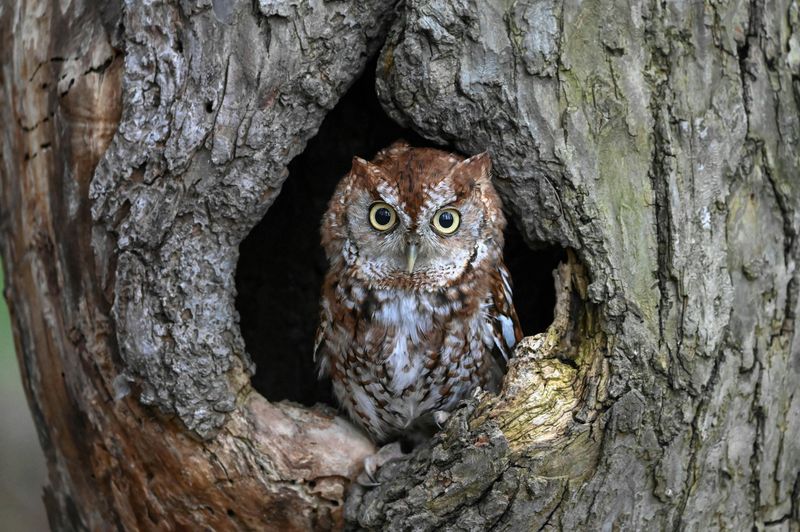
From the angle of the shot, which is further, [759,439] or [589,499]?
[759,439]

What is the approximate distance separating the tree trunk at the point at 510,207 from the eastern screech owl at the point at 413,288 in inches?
6.9

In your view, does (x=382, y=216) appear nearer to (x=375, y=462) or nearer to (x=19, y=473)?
(x=375, y=462)

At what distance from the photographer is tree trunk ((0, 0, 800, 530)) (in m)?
2.47

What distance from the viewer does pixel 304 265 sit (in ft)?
12.5

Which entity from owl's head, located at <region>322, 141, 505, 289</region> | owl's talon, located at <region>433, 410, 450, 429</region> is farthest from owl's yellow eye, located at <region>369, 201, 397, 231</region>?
owl's talon, located at <region>433, 410, 450, 429</region>

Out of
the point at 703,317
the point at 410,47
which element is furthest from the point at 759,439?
the point at 410,47

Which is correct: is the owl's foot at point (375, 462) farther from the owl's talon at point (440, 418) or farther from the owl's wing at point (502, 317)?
the owl's wing at point (502, 317)

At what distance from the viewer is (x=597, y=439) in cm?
247

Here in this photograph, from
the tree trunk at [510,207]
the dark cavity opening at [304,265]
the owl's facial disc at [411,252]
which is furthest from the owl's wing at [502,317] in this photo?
the dark cavity opening at [304,265]

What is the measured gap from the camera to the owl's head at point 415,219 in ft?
8.34

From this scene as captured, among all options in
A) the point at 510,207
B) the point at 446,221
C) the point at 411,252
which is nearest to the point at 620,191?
the point at 510,207

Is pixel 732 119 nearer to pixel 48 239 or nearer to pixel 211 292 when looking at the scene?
pixel 211 292

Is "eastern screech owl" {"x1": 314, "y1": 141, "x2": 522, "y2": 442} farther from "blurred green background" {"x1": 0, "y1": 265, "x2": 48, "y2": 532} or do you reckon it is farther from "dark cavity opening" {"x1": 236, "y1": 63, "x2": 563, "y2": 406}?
"blurred green background" {"x1": 0, "y1": 265, "x2": 48, "y2": 532}

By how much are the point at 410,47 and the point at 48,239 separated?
1.45m
